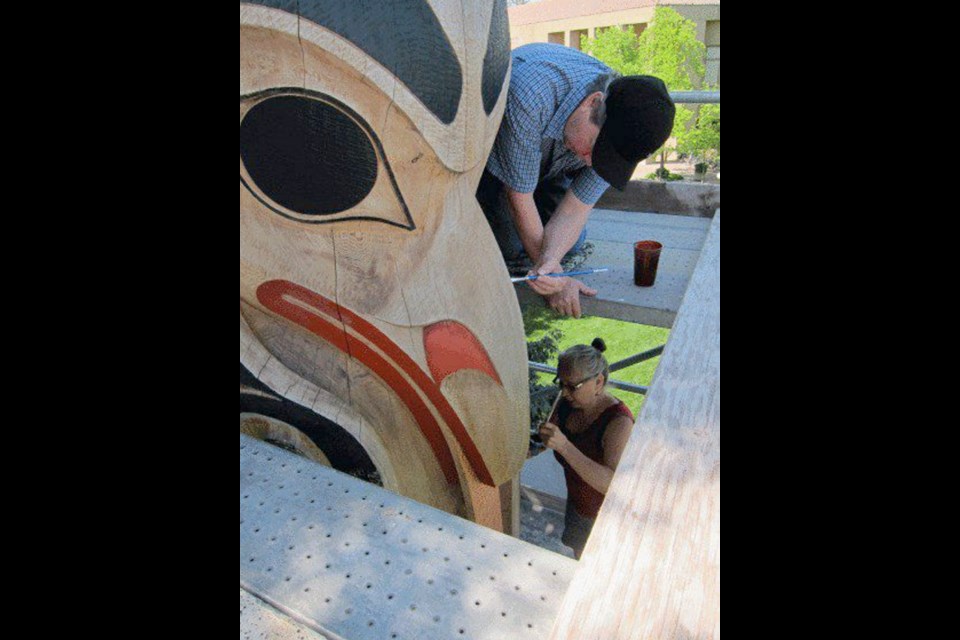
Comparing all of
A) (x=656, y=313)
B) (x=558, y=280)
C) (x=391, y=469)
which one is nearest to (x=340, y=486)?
(x=391, y=469)

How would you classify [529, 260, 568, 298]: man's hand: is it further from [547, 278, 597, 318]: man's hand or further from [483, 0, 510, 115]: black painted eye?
[483, 0, 510, 115]: black painted eye

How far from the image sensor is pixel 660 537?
0.65 metres

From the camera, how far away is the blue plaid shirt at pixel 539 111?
1.36 metres

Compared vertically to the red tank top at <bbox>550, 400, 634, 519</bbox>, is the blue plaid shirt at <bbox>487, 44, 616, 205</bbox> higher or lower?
higher

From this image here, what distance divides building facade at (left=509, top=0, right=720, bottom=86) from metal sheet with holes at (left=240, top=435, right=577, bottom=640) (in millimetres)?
10584

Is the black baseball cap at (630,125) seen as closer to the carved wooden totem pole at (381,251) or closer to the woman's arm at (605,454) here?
the carved wooden totem pole at (381,251)

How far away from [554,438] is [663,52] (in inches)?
335

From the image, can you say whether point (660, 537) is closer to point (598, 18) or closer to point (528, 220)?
point (528, 220)

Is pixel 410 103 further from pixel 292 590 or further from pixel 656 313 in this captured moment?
pixel 656 313

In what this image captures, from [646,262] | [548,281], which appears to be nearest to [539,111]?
[548,281]

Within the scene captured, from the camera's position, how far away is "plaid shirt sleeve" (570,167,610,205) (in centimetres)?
151

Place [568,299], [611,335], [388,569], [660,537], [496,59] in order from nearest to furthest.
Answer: [660,537] → [388,569] → [496,59] → [568,299] → [611,335]

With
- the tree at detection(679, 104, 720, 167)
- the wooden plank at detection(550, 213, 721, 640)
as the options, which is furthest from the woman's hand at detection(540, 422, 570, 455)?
the tree at detection(679, 104, 720, 167)

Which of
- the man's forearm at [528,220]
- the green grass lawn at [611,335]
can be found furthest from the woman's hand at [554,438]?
the green grass lawn at [611,335]
